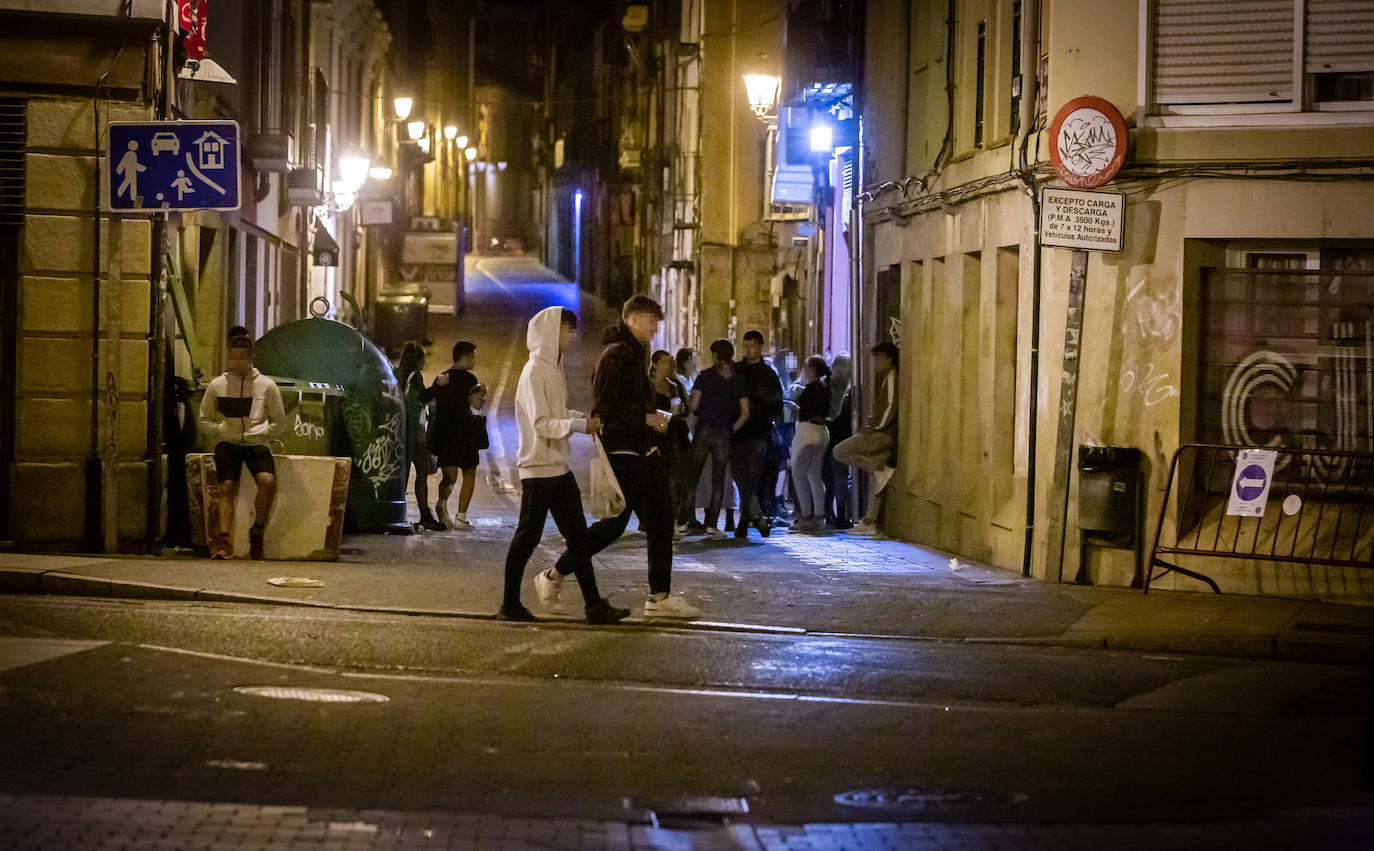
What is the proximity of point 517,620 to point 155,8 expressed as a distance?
5750 millimetres

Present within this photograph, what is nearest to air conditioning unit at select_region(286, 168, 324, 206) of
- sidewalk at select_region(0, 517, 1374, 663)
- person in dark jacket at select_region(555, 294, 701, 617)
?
sidewalk at select_region(0, 517, 1374, 663)

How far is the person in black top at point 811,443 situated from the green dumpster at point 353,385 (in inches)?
168

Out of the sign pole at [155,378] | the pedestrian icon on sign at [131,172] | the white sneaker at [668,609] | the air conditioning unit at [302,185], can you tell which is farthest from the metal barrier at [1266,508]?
the air conditioning unit at [302,185]

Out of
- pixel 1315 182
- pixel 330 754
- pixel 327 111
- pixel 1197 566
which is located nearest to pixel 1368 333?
pixel 1315 182

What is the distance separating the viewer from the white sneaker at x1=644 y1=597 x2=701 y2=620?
10.2m

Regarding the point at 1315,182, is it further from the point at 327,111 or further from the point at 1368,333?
the point at 327,111

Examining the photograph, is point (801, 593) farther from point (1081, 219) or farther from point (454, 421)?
point (454, 421)

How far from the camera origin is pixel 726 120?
34.1m

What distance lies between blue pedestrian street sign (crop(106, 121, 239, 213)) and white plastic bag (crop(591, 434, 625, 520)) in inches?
153

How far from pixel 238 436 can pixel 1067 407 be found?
610 cm

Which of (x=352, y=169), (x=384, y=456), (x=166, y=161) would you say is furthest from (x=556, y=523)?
(x=352, y=169)

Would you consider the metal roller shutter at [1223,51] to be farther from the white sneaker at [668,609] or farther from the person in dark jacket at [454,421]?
the person in dark jacket at [454,421]

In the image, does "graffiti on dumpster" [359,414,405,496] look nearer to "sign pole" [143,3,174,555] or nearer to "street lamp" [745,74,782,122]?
"sign pole" [143,3,174,555]

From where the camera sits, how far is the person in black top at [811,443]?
16.9 meters
